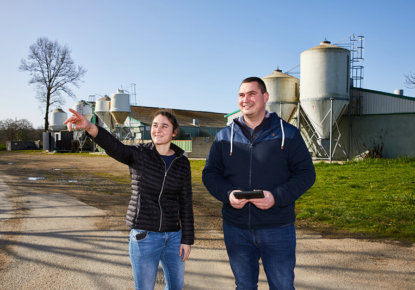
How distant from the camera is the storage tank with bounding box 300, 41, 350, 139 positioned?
21.2 m

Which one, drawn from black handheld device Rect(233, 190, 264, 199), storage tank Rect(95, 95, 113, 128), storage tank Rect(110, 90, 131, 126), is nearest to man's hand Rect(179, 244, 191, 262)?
black handheld device Rect(233, 190, 264, 199)

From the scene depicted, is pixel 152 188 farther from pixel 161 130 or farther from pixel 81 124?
pixel 81 124

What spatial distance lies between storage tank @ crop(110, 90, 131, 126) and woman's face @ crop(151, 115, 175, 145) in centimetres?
3589

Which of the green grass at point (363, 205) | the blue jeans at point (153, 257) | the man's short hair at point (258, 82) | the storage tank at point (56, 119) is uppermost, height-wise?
the storage tank at point (56, 119)

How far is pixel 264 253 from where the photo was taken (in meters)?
2.69

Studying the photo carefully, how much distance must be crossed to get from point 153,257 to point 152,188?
22.3 inches

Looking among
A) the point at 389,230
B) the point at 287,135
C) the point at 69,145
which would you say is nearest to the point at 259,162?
the point at 287,135

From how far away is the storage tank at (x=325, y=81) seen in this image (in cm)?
2122

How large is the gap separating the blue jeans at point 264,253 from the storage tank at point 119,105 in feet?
119

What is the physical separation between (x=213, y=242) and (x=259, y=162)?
11.2ft

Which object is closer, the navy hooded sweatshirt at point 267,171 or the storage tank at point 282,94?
the navy hooded sweatshirt at point 267,171

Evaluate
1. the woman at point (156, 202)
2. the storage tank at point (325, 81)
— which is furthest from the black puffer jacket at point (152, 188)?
the storage tank at point (325, 81)

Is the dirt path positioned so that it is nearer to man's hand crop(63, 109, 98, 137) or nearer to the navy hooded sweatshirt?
the navy hooded sweatshirt

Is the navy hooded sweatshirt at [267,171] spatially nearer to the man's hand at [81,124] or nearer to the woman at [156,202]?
the woman at [156,202]
